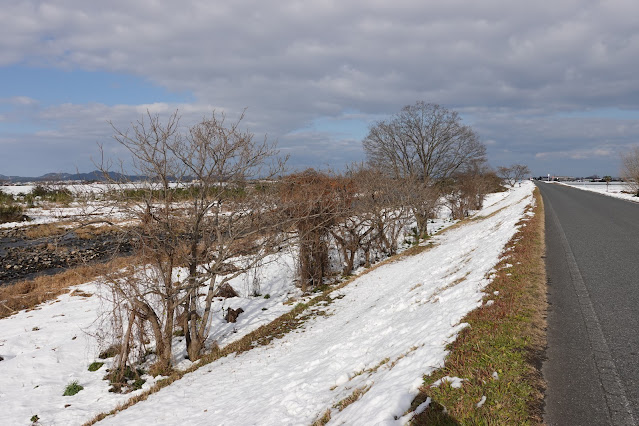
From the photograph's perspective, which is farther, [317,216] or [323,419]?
[317,216]

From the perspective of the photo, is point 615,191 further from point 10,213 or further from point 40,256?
point 10,213

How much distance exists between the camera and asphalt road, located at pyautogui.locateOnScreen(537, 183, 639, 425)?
3.73 metres

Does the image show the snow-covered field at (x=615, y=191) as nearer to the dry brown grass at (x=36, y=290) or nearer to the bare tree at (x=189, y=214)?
the bare tree at (x=189, y=214)

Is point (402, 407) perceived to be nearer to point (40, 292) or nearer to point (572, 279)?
point (572, 279)

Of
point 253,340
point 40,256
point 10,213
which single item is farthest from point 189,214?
point 10,213

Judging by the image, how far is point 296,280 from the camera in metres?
20.1

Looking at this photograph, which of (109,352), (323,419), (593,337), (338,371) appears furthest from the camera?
(109,352)

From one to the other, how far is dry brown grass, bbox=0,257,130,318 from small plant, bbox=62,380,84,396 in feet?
20.0

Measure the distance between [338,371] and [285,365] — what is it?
7.81 ft

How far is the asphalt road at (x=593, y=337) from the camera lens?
12.2 ft

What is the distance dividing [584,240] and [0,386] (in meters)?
18.4

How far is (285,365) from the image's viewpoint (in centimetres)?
860

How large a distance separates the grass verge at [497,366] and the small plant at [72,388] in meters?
9.94

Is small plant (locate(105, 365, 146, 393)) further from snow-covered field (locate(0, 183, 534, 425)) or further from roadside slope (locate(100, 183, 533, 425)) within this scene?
roadside slope (locate(100, 183, 533, 425))
